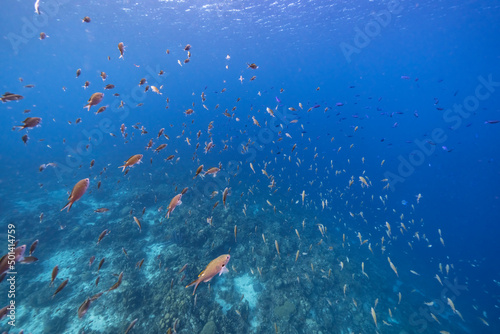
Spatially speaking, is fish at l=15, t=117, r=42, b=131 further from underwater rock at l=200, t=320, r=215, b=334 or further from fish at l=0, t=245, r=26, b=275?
underwater rock at l=200, t=320, r=215, b=334

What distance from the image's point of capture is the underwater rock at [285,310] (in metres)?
8.22

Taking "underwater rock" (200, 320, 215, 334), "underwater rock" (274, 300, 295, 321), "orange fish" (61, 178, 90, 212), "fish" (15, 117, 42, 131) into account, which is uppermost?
"fish" (15, 117, 42, 131)

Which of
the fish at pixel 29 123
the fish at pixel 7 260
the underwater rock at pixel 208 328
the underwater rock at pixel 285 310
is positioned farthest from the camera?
the underwater rock at pixel 285 310

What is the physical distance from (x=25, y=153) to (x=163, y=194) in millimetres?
33108

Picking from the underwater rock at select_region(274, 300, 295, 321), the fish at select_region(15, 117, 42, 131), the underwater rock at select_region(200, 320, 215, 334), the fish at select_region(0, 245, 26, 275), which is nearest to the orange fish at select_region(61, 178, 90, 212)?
the fish at select_region(0, 245, 26, 275)

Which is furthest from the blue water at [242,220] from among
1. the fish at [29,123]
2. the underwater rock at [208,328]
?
the fish at [29,123]

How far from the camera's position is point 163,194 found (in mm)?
16781

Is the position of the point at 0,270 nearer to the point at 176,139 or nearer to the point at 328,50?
the point at 176,139

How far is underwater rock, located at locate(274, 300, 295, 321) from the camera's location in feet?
27.0

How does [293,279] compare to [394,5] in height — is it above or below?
below

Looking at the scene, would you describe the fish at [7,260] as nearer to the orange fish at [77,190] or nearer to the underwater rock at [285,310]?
the orange fish at [77,190]

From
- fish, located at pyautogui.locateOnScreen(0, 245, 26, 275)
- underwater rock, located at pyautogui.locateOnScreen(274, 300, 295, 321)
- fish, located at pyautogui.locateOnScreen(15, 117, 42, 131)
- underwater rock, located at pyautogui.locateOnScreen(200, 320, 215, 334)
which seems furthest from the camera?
underwater rock, located at pyautogui.locateOnScreen(274, 300, 295, 321)

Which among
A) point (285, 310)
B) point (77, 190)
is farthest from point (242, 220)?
point (77, 190)

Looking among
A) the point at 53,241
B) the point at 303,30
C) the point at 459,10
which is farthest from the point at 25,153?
the point at 459,10
